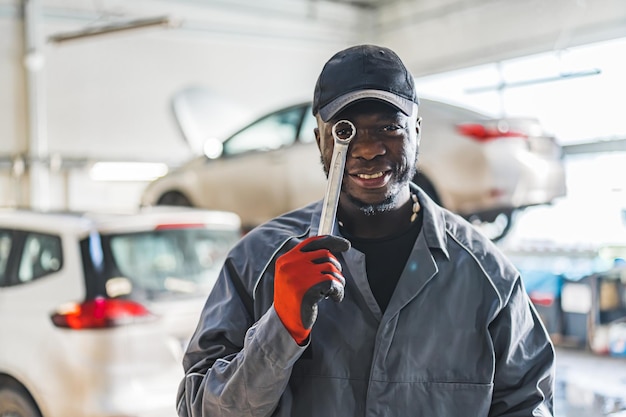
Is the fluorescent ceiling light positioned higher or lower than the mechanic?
higher

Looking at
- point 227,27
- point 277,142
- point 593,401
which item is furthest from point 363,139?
point 227,27

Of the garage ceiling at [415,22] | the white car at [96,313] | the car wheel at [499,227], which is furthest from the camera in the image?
the garage ceiling at [415,22]

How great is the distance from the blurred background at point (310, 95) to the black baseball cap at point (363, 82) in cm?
268

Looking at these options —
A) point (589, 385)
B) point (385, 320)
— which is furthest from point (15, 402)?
point (589, 385)

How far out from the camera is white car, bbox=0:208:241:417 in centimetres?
264

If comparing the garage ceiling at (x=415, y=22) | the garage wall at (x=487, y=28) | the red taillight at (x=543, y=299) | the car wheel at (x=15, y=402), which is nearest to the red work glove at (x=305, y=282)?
the car wheel at (x=15, y=402)

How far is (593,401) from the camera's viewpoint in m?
3.60

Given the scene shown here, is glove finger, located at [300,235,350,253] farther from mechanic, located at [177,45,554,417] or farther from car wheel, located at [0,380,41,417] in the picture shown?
car wheel, located at [0,380,41,417]

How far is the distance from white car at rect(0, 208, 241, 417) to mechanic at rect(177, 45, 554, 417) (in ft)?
5.48

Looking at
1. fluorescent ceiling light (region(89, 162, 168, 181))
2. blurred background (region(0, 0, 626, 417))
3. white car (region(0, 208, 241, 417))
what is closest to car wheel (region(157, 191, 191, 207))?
blurred background (region(0, 0, 626, 417))

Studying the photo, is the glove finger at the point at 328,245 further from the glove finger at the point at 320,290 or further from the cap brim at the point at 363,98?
the cap brim at the point at 363,98

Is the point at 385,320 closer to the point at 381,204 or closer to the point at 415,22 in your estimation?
the point at 381,204

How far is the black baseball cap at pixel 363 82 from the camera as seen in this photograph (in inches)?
41.0

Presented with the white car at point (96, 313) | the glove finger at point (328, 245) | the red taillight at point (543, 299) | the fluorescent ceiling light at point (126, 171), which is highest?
the fluorescent ceiling light at point (126, 171)
